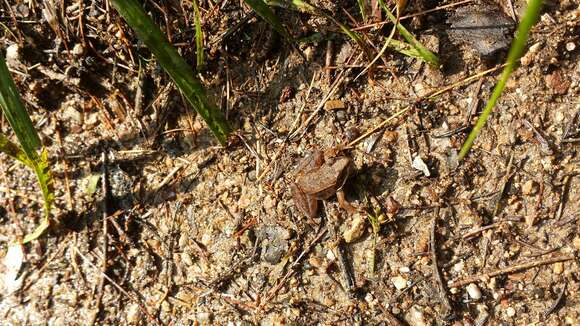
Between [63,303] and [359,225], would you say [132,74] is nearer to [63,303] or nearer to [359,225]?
[63,303]

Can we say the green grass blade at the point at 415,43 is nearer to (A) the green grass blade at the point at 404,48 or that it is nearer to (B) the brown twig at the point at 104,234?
(A) the green grass blade at the point at 404,48

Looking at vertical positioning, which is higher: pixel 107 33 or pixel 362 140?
pixel 107 33

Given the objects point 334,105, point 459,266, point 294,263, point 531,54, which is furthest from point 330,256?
point 531,54

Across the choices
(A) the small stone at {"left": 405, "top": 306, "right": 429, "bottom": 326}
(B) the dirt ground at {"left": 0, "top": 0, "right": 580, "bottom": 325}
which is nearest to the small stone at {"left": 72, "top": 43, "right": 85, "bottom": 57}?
(B) the dirt ground at {"left": 0, "top": 0, "right": 580, "bottom": 325}

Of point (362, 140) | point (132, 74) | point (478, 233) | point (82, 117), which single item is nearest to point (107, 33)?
point (132, 74)

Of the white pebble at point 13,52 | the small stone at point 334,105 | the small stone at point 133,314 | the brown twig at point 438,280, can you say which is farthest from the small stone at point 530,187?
the white pebble at point 13,52
